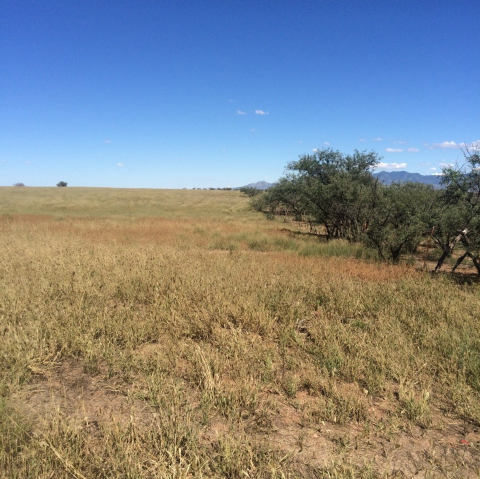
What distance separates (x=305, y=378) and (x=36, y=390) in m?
2.83

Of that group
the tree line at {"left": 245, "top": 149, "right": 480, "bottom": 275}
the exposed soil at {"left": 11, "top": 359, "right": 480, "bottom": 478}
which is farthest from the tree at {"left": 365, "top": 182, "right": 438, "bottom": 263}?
the exposed soil at {"left": 11, "top": 359, "right": 480, "bottom": 478}

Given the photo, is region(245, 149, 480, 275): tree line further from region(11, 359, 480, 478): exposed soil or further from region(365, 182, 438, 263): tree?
region(11, 359, 480, 478): exposed soil

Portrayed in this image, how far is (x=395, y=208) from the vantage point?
11.1 m

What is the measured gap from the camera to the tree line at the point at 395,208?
8.10m

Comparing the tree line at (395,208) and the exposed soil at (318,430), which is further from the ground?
the tree line at (395,208)

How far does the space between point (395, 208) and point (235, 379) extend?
10.4 meters

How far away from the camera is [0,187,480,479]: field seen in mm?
2180

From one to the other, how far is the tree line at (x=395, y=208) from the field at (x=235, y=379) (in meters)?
2.87

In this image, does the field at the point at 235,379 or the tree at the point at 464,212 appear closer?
the field at the point at 235,379

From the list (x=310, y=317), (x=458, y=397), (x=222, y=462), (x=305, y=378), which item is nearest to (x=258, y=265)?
(x=310, y=317)

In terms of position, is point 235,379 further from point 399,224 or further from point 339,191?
point 339,191

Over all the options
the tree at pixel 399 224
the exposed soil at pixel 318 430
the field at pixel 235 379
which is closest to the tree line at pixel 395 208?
the tree at pixel 399 224

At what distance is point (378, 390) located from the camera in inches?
120

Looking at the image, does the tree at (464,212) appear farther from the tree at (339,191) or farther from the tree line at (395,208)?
the tree at (339,191)
